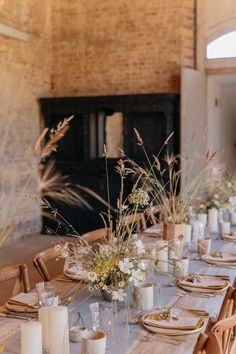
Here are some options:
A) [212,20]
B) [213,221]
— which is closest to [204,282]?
[213,221]

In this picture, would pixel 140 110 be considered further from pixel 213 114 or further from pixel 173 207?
pixel 173 207

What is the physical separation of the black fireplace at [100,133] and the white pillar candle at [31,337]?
640 centimetres

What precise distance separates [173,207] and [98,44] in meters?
5.37

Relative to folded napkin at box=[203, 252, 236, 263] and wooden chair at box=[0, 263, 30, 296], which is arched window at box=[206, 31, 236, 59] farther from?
wooden chair at box=[0, 263, 30, 296]

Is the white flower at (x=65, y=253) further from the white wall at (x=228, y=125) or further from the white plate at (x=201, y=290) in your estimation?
the white wall at (x=228, y=125)

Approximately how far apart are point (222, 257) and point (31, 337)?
2.09 metres

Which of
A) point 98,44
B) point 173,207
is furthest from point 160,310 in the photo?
point 98,44

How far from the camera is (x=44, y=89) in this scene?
9234 mm

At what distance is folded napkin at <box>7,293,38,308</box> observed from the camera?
9.19ft

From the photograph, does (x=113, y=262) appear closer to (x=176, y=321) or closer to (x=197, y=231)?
(x=176, y=321)

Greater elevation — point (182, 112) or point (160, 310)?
point (182, 112)

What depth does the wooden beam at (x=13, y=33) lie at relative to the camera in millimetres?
7941

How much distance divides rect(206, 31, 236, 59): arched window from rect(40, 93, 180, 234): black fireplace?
1.05m

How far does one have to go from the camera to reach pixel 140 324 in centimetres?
253
